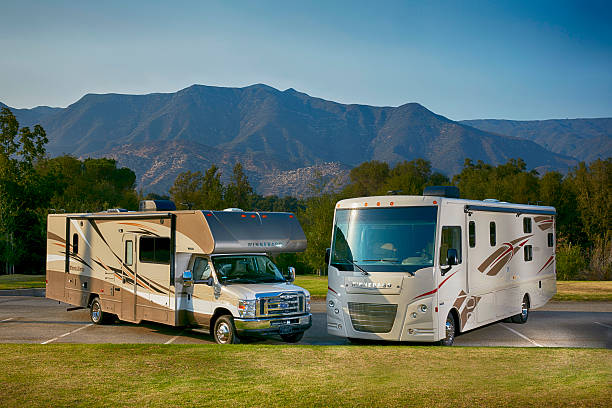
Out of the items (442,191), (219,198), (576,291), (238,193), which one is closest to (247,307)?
(442,191)

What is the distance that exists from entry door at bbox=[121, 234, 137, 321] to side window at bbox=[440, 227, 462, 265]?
7.54 meters

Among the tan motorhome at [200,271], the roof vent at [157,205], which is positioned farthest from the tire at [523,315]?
the roof vent at [157,205]

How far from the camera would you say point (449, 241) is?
1345 centimetres

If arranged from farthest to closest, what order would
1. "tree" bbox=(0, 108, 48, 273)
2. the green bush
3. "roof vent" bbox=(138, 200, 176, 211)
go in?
1. "tree" bbox=(0, 108, 48, 273)
2. the green bush
3. "roof vent" bbox=(138, 200, 176, 211)

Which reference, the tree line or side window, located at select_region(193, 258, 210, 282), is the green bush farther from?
side window, located at select_region(193, 258, 210, 282)

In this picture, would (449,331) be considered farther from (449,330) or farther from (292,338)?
(292,338)

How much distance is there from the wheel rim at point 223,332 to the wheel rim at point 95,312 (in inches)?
203

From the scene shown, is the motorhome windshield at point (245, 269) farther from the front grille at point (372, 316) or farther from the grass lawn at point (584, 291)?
the grass lawn at point (584, 291)

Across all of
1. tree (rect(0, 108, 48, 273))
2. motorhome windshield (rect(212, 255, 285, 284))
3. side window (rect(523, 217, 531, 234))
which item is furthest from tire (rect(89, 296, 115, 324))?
tree (rect(0, 108, 48, 273))

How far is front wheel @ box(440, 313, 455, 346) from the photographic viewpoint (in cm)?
1330

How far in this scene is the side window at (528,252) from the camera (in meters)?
17.9

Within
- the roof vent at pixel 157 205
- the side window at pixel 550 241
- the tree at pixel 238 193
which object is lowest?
the side window at pixel 550 241

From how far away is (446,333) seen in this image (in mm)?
13359

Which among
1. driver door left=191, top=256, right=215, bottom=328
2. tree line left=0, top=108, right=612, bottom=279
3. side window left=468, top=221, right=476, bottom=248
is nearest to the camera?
driver door left=191, top=256, right=215, bottom=328
